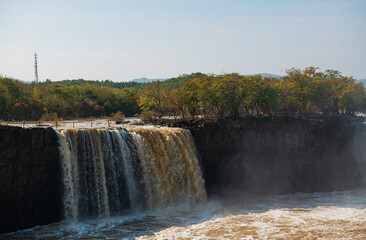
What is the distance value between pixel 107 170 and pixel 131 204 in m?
3.13

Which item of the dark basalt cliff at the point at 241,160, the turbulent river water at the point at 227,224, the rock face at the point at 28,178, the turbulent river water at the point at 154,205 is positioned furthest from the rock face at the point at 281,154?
the rock face at the point at 28,178

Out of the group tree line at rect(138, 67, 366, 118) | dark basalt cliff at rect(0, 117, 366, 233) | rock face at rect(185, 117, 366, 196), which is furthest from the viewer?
tree line at rect(138, 67, 366, 118)

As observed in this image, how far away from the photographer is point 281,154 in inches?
1622

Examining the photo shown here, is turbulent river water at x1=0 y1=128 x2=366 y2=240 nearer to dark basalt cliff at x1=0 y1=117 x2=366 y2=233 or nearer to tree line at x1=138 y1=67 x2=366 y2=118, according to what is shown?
dark basalt cliff at x1=0 y1=117 x2=366 y2=233

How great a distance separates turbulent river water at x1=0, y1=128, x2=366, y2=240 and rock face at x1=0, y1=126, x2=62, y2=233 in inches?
26.4

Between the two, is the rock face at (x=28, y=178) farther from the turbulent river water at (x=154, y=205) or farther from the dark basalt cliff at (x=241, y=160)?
the turbulent river water at (x=154, y=205)

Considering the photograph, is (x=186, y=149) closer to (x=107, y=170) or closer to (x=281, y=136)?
(x=107, y=170)

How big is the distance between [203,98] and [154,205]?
15449mm

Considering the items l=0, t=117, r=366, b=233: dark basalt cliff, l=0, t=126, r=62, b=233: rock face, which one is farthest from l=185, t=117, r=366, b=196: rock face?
l=0, t=126, r=62, b=233: rock face

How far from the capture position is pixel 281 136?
41.1 metres

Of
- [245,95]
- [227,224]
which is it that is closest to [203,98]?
[245,95]

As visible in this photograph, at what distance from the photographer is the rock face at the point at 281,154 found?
3762 cm

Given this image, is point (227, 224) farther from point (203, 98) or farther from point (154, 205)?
point (203, 98)

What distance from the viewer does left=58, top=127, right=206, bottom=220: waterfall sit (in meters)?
27.6
